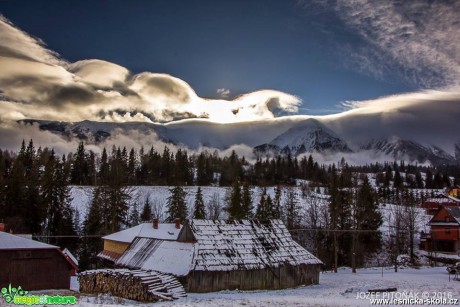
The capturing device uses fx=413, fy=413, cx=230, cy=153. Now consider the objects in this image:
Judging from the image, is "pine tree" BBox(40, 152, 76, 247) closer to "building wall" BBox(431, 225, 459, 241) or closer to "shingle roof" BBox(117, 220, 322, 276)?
"shingle roof" BBox(117, 220, 322, 276)

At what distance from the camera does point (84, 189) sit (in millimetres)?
106125

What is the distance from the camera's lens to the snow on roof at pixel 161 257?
34562 millimetres

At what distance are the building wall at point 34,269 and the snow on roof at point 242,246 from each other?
509 inches

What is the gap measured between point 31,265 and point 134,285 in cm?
1374

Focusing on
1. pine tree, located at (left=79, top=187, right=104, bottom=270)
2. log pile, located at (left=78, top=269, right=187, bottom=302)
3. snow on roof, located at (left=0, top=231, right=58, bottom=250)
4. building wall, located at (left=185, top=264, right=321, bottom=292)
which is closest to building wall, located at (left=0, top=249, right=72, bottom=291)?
snow on roof, located at (left=0, top=231, right=58, bottom=250)

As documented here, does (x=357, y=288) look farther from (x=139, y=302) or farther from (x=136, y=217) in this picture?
(x=136, y=217)

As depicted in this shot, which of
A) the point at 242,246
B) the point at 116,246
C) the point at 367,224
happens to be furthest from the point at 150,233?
the point at 367,224

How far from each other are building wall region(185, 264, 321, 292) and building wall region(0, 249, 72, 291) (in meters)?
13.1

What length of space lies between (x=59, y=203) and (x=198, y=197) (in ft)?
82.1

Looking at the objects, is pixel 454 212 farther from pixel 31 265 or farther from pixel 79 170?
pixel 79 170

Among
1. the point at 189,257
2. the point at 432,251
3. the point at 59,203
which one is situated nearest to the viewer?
the point at 189,257

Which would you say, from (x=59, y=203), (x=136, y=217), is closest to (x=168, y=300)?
(x=59, y=203)

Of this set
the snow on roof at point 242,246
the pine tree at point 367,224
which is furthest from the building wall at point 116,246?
the pine tree at point 367,224

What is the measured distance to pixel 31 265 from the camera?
3650 centimetres
